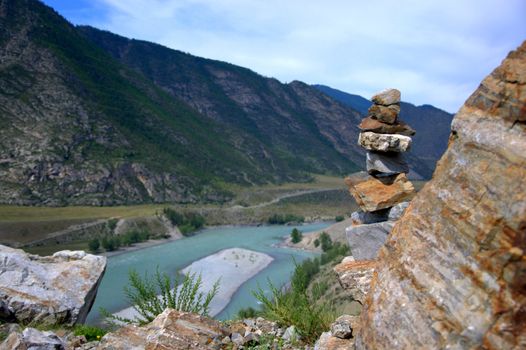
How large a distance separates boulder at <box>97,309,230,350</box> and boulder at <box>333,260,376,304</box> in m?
2.15

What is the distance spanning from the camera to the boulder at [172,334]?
6.96 m

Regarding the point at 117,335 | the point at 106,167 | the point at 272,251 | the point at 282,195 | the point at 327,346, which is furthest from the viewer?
the point at 282,195

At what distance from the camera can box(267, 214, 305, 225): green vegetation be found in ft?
330

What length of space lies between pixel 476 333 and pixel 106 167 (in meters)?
104

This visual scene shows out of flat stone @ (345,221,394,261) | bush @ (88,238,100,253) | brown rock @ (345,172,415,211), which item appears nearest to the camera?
flat stone @ (345,221,394,261)

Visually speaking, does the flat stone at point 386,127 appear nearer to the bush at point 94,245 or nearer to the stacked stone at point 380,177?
the stacked stone at point 380,177

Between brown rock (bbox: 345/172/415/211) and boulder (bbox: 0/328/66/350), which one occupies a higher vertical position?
brown rock (bbox: 345/172/415/211)

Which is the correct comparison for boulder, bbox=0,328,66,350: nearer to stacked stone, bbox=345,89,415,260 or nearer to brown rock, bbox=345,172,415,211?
stacked stone, bbox=345,89,415,260

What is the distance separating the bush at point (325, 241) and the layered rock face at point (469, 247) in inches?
2464

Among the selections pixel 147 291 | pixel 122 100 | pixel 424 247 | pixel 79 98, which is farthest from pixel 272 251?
pixel 122 100

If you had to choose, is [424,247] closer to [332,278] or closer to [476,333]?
[476,333]

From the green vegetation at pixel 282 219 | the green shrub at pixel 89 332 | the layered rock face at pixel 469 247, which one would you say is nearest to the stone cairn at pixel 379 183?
the layered rock face at pixel 469 247

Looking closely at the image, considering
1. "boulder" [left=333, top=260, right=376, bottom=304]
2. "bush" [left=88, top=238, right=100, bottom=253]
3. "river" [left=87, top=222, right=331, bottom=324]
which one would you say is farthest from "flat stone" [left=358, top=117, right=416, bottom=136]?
"bush" [left=88, top=238, right=100, bottom=253]

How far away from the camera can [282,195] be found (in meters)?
129
